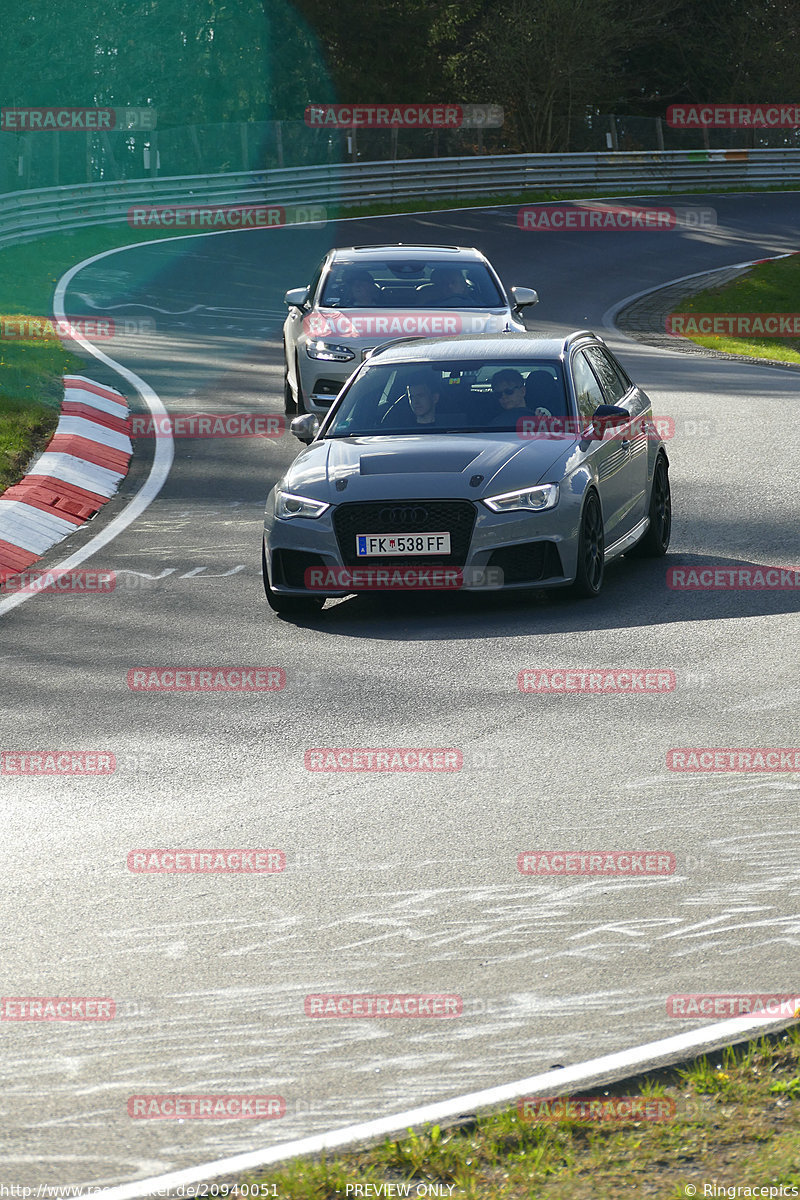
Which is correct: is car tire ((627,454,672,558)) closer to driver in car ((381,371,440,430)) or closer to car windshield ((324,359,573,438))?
car windshield ((324,359,573,438))

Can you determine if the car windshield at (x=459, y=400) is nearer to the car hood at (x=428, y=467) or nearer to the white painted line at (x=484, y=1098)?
the car hood at (x=428, y=467)

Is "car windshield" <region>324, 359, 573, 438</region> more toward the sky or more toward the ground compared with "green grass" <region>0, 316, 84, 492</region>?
more toward the sky

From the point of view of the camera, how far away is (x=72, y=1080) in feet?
14.4

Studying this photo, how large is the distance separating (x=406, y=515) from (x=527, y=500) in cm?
75

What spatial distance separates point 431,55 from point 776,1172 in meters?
59.6

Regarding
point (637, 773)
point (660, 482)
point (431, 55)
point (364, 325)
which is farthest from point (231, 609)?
point (431, 55)

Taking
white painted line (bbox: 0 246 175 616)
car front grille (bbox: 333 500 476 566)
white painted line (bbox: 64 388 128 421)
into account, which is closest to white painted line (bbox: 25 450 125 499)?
white painted line (bbox: 0 246 175 616)

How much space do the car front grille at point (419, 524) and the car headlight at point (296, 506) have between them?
224 millimetres

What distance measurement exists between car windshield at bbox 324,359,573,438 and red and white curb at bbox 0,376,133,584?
2.78m

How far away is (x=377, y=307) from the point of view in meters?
17.3

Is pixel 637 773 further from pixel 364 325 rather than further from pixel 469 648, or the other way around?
pixel 364 325

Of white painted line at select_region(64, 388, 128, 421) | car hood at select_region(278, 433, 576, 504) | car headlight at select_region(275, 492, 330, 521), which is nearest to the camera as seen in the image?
car hood at select_region(278, 433, 576, 504)

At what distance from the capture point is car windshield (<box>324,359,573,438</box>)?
11016 millimetres

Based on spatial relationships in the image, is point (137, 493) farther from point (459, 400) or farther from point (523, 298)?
point (523, 298)
